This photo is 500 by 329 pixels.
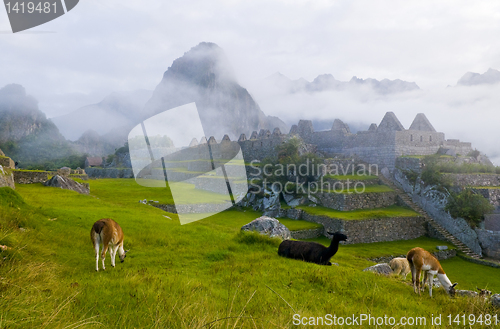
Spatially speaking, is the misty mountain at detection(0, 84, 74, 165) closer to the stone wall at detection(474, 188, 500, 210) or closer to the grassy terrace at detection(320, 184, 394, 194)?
the grassy terrace at detection(320, 184, 394, 194)

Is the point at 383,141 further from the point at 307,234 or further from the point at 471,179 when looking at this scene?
the point at 307,234

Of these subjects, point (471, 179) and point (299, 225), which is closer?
point (299, 225)

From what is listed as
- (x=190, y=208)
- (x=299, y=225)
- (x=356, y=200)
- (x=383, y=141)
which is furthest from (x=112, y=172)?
(x=383, y=141)

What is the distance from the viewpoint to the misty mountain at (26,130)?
80875 mm

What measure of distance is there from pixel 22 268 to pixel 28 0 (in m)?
8.06

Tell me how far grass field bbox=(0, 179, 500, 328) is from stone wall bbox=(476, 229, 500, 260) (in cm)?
1460

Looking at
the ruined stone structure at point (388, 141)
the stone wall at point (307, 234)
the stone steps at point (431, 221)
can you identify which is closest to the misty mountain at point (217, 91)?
the ruined stone structure at point (388, 141)

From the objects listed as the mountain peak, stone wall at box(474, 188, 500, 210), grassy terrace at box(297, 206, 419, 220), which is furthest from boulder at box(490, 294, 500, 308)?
the mountain peak

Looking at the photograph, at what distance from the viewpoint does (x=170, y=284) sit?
14.9 feet

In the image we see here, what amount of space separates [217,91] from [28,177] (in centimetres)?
10453

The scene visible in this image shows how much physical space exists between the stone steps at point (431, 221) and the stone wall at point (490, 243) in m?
0.60

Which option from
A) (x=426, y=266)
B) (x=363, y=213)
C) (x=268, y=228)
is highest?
(x=426, y=266)

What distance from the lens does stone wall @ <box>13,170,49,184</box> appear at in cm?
1744

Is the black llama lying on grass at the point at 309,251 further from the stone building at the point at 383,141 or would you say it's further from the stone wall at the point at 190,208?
the stone building at the point at 383,141
